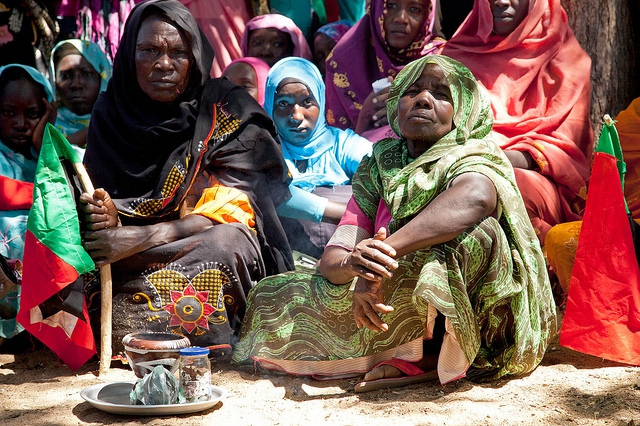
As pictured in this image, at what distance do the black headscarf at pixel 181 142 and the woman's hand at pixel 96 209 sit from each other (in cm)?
28

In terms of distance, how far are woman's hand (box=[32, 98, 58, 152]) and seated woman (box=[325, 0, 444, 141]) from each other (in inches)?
77.0

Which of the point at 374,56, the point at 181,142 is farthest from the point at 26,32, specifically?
the point at 181,142

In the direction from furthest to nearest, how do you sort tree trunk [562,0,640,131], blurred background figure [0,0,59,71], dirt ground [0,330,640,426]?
1. blurred background figure [0,0,59,71]
2. tree trunk [562,0,640,131]
3. dirt ground [0,330,640,426]

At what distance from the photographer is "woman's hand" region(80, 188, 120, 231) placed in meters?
4.11

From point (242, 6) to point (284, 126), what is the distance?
8.06 feet

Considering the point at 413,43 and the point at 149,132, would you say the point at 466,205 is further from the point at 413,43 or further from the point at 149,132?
the point at 413,43

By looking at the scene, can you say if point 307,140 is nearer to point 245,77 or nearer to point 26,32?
point 245,77

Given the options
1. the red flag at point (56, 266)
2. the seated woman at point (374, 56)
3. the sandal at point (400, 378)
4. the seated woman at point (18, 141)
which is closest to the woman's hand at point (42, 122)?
the seated woman at point (18, 141)

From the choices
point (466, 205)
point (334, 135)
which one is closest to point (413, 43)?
point (334, 135)

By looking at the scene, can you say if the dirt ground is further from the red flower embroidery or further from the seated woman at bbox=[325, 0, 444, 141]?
the seated woman at bbox=[325, 0, 444, 141]

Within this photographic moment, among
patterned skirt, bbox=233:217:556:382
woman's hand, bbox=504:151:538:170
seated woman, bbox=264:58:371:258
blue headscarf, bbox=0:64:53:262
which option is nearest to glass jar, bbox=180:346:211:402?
patterned skirt, bbox=233:217:556:382

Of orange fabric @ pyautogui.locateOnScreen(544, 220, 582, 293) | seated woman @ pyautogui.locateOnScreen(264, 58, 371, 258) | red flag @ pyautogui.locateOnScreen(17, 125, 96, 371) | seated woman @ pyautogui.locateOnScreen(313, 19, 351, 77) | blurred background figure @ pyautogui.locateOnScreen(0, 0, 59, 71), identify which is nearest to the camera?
red flag @ pyautogui.locateOnScreen(17, 125, 96, 371)

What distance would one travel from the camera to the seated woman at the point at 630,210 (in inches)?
168

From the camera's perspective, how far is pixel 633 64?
5.77 metres
